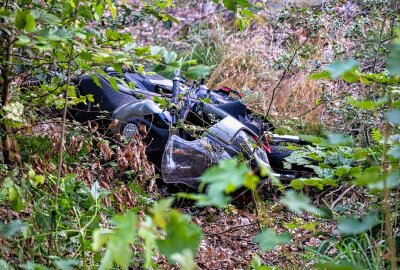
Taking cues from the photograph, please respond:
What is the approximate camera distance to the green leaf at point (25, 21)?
6.12ft

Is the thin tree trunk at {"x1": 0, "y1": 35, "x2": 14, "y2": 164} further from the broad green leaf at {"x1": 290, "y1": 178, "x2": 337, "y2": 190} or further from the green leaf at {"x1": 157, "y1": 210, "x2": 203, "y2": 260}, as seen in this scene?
the green leaf at {"x1": 157, "y1": 210, "x2": 203, "y2": 260}

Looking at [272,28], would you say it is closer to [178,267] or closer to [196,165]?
[196,165]

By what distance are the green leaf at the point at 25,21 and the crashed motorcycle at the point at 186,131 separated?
2.47 metres

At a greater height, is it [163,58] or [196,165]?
[163,58]

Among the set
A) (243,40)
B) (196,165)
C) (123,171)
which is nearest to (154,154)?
(196,165)

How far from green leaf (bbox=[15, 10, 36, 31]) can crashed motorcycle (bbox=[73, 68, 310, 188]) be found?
2470 mm

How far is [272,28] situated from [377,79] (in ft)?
21.2

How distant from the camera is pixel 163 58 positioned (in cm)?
206

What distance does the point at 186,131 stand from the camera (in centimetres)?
452

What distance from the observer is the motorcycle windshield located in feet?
15.3

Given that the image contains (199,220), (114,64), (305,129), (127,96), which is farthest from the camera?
(305,129)

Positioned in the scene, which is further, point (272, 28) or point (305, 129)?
point (272, 28)

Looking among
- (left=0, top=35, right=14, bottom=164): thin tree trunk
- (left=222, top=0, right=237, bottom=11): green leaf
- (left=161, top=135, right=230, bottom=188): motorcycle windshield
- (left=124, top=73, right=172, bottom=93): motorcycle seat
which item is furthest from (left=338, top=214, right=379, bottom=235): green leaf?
(left=124, top=73, right=172, bottom=93): motorcycle seat

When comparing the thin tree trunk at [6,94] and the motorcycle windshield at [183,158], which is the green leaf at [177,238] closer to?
the thin tree trunk at [6,94]
